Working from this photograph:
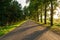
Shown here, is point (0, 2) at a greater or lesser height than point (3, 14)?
greater

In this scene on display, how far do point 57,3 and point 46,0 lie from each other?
5.32 meters

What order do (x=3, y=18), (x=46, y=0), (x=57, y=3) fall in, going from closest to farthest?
(x=57, y=3)
(x=46, y=0)
(x=3, y=18)

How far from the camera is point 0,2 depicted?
52.7 m

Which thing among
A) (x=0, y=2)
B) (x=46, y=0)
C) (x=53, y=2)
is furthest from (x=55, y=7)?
(x=0, y=2)

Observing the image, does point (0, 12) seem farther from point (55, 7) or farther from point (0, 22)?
point (55, 7)

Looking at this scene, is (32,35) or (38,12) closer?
(32,35)

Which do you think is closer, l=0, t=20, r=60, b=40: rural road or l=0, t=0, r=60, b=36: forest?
l=0, t=20, r=60, b=40: rural road

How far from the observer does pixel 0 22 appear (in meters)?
56.0

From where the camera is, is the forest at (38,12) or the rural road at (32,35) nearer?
the rural road at (32,35)

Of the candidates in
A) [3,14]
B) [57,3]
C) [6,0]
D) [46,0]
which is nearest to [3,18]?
[3,14]

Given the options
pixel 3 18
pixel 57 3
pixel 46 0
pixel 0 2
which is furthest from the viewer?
pixel 3 18

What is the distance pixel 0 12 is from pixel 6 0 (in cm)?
412

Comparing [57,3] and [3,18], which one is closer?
[57,3]

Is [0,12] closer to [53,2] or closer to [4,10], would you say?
[4,10]
